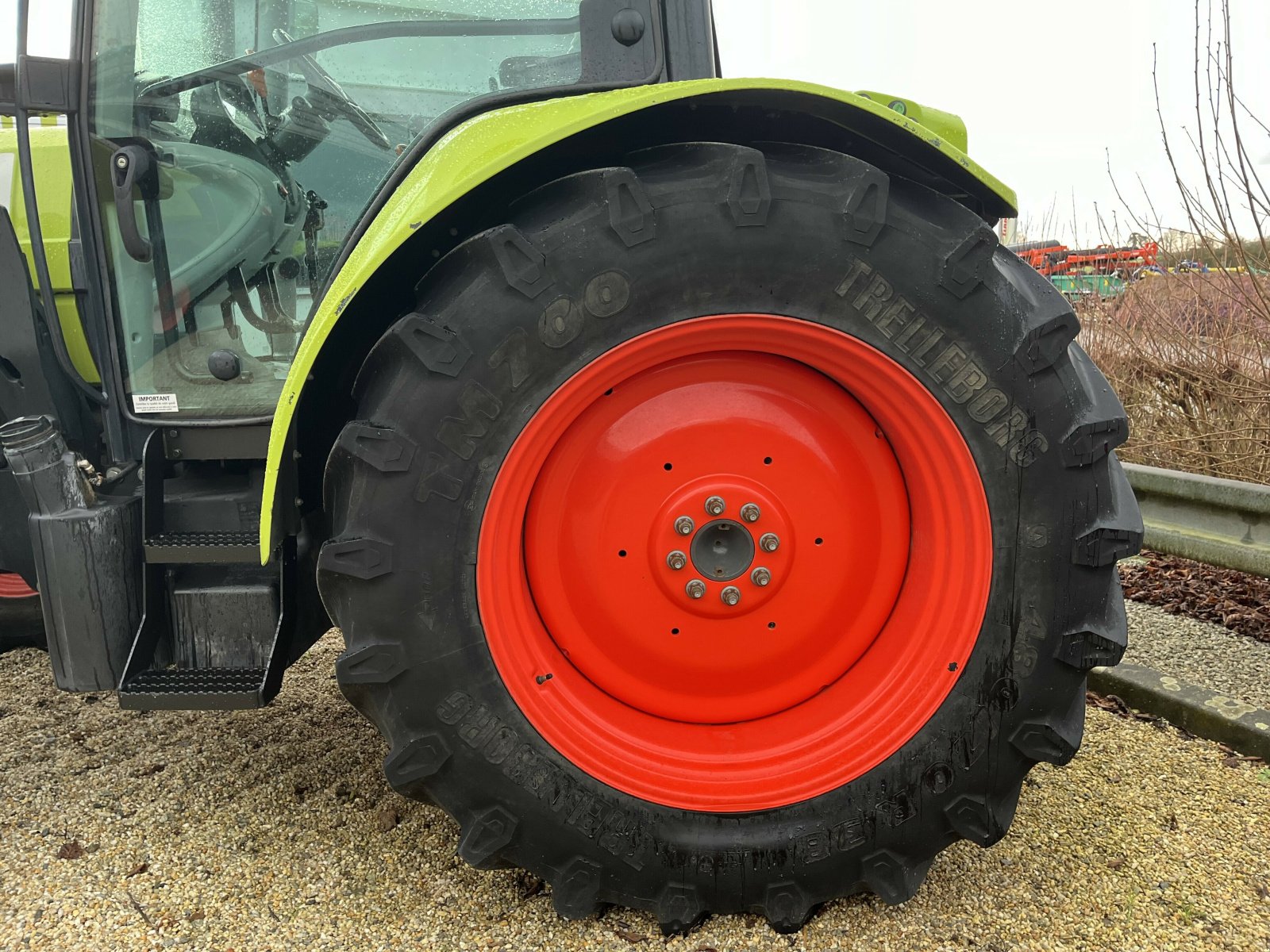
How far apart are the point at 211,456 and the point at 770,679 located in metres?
1.28

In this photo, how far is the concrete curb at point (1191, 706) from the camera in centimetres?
218

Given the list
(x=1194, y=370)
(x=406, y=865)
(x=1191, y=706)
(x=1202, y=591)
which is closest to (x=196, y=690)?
(x=406, y=865)

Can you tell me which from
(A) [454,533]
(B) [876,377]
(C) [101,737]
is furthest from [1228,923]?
(C) [101,737]

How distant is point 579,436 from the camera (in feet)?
5.44

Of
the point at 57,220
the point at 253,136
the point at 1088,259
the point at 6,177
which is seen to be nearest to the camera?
the point at 253,136

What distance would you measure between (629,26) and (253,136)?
32.5 inches

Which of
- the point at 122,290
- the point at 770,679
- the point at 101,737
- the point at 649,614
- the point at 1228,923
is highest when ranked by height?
the point at 122,290

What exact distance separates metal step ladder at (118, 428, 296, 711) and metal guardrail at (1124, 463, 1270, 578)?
2484 millimetres

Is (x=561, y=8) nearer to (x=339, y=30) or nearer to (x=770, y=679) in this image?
(x=339, y=30)

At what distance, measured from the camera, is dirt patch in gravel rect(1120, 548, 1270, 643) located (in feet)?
9.85

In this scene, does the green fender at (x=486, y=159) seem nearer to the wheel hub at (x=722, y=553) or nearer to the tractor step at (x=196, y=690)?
the tractor step at (x=196, y=690)

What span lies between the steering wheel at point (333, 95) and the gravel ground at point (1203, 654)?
244 cm

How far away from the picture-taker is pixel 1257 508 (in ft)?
9.54

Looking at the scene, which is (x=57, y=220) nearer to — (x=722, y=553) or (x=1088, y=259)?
(x=722, y=553)
